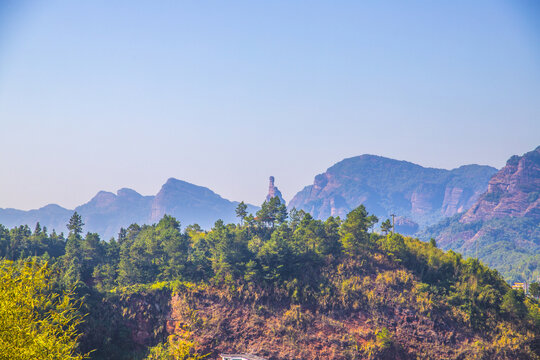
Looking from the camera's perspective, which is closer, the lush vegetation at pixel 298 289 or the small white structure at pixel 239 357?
the small white structure at pixel 239 357

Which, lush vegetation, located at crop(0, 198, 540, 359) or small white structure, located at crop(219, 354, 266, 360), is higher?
lush vegetation, located at crop(0, 198, 540, 359)

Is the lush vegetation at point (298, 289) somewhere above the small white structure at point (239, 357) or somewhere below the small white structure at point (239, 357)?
above

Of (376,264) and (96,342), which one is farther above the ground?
(376,264)

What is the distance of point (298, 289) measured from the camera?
63844 mm

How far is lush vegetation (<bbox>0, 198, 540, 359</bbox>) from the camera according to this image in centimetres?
5722

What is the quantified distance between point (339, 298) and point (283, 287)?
7717 mm

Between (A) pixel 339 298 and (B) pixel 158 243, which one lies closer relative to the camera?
(A) pixel 339 298

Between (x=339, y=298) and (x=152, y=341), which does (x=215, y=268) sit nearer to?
(x=152, y=341)

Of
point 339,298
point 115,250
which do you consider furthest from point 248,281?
point 115,250

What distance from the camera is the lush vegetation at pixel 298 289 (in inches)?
2253

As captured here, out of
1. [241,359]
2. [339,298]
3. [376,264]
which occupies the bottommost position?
[241,359]

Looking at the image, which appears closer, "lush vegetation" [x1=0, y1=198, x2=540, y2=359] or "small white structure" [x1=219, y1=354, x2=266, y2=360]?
"small white structure" [x1=219, y1=354, x2=266, y2=360]

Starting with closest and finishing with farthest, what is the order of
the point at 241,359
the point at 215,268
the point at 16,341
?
the point at 16,341
the point at 241,359
the point at 215,268

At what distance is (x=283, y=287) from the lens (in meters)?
64.2
